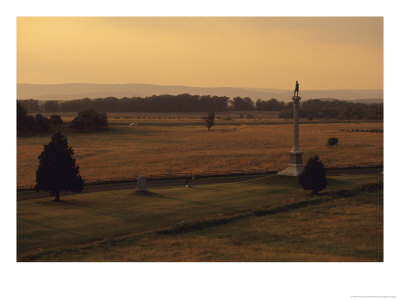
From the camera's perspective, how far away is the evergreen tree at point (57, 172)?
39281 mm

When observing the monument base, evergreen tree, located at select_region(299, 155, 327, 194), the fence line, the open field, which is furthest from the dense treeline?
evergreen tree, located at select_region(299, 155, 327, 194)

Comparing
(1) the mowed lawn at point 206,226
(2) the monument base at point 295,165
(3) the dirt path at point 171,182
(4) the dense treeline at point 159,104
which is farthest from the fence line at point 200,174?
(4) the dense treeline at point 159,104

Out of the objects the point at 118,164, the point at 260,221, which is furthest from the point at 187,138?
the point at 260,221

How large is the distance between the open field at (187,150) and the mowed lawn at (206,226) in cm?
1594

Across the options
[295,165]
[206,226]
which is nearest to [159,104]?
[295,165]

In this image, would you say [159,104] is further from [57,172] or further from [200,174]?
[57,172]

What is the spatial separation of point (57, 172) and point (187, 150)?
1741 inches

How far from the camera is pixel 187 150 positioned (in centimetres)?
8262

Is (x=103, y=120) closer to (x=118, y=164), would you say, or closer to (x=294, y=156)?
(x=118, y=164)

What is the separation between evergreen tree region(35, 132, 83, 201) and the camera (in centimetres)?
3928

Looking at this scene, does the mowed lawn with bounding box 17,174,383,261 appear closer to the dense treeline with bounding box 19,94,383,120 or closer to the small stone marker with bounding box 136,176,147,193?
the small stone marker with bounding box 136,176,147,193

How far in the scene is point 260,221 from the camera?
32.2 meters

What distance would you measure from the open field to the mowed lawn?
52.3ft
